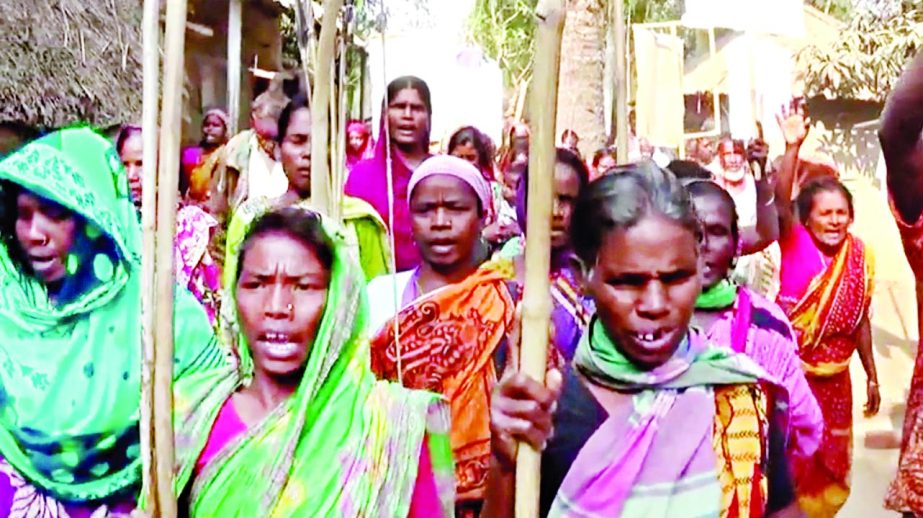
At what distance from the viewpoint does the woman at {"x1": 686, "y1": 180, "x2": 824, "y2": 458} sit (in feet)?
10.2

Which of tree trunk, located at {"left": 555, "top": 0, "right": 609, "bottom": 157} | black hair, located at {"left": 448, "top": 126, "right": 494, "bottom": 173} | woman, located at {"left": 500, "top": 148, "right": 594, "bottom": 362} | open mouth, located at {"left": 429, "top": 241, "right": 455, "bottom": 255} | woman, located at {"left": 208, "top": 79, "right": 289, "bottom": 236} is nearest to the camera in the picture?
woman, located at {"left": 500, "top": 148, "right": 594, "bottom": 362}

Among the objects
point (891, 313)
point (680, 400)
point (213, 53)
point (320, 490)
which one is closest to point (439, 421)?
point (320, 490)

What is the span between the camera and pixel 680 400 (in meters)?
2.25

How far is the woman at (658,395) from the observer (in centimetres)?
219

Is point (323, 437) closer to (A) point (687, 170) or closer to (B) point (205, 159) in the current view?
(A) point (687, 170)

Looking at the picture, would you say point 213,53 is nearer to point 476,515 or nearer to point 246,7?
point 246,7

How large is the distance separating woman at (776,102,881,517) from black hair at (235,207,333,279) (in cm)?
279

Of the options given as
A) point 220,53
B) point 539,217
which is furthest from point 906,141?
point 220,53

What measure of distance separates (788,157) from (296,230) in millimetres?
2885

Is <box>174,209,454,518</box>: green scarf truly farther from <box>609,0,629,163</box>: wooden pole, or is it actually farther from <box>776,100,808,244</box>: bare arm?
<box>776,100,808,244</box>: bare arm

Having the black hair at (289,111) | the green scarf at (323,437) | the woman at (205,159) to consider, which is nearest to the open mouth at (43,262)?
the green scarf at (323,437)

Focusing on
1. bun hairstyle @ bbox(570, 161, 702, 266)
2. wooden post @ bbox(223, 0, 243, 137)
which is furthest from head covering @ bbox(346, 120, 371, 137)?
wooden post @ bbox(223, 0, 243, 137)

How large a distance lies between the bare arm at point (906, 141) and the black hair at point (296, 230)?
115cm

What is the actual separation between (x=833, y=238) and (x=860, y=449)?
294 cm
